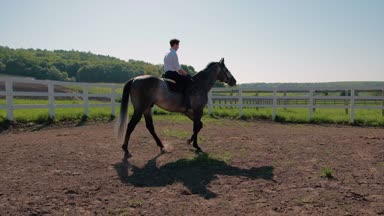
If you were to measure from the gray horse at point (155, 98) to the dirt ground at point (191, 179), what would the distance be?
495mm

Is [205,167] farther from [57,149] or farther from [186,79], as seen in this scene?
[57,149]

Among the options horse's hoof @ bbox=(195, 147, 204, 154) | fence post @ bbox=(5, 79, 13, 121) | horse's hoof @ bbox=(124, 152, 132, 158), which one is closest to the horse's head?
horse's hoof @ bbox=(195, 147, 204, 154)

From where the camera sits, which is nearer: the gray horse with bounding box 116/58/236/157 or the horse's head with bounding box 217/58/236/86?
the gray horse with bounding box 116/58/236/157

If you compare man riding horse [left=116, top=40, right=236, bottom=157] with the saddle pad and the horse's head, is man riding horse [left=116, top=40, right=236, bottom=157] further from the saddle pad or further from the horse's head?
the horse's head

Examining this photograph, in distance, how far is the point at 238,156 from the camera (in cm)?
664

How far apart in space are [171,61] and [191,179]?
308cm

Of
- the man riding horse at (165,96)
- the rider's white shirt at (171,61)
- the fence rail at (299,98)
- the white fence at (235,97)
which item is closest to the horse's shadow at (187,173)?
the man riding horse at (165,96)

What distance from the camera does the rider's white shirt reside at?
23.7 ft

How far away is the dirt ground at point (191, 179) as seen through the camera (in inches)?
151

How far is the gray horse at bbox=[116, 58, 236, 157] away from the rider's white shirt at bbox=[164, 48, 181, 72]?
0.36 m

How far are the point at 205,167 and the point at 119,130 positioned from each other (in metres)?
2.10

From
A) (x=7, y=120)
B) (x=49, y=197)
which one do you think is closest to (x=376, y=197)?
(x=49, y=197)

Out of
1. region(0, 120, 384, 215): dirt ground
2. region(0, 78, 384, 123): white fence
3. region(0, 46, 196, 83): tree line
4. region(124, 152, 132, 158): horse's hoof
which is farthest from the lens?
region(0, 46, 196, 83): tree line

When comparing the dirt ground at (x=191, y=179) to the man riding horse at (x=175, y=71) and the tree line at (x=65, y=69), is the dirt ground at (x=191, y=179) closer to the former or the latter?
the man riding horse at (x=175, y=71)
